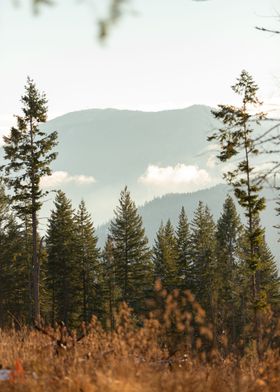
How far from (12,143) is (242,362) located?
1016 inches

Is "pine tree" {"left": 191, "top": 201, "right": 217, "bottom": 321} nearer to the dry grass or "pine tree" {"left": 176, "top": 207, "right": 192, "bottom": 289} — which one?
"pine tree" {"left": 176, "top": 207, "right": 192, "bottom": 289}

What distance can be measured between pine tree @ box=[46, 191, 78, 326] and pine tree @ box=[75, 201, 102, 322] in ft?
1.69

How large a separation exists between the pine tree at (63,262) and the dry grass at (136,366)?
38958 millimetres

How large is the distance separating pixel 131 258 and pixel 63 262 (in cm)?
730

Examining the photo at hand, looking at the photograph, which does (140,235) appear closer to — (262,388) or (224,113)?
(224,113)

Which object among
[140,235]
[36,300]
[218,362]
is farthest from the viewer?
[140,235]

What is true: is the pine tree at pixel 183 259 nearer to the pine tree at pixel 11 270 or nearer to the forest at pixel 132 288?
the forest at pixel 132 288

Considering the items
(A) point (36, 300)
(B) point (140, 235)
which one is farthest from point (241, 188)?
(B) point (140, 235)

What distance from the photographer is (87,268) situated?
4750 centimetres

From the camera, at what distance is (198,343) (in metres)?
4.87

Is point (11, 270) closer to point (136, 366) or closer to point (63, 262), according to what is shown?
point (63, 262)

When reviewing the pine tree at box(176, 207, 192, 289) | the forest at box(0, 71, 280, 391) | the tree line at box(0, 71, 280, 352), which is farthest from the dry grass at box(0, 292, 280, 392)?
the pine tree at box(176, 207, 192, 289)

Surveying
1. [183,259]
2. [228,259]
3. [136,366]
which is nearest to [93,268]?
[183,259]

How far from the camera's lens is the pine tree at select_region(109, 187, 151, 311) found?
49344 mm
